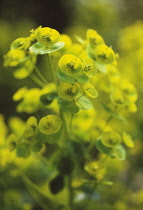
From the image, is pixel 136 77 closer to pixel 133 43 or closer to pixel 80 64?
pixel 133 43

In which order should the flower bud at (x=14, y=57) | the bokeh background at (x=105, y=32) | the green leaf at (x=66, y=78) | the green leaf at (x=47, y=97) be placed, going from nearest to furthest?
the green leaf at (x=66, y=78), the green leaf at (x=47, y=97), the flower bud at (x=14, y=57), the bokeh background at (x=105, y=32)

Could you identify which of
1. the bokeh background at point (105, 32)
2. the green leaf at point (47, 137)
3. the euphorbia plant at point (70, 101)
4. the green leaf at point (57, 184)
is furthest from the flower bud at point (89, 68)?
the bokeh background at point (105, 32)

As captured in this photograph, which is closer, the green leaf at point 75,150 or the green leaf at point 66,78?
the green leaf at point 66,78

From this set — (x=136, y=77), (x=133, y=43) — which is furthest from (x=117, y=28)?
(x=136, y=77)

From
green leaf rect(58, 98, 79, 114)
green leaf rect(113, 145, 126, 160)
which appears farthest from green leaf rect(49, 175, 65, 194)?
green leaf rect(58, 98, 79, 114)

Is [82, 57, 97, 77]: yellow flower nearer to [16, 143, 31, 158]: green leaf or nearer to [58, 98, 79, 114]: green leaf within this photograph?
[58, 98, 79, 114]: green leaf

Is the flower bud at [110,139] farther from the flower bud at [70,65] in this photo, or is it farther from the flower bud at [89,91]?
the flower bud at [70,65]

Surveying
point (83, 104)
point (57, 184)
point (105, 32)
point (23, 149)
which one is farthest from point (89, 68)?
point (105, 32)

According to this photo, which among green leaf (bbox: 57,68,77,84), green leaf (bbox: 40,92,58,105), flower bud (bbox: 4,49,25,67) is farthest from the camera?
flower bud (bbox: 4,49,25,67)
